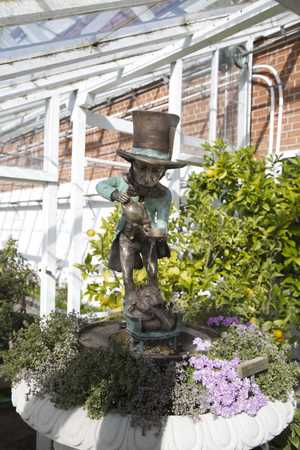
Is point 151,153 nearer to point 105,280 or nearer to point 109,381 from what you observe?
point 109,381

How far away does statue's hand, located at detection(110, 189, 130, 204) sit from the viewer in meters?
2.03

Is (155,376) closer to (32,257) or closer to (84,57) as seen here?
(84,57)

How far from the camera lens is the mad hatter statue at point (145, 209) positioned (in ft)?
6.39

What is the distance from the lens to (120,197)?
2031 millimetres

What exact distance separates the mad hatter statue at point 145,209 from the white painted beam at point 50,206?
1.75 meters

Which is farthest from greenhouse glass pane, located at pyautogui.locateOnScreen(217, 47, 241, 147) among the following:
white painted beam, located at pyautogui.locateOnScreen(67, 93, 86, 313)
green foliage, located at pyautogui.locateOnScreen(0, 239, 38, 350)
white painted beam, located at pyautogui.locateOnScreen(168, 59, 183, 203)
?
green foliage, located at pyautogui.locateOnScreen(0, 239, 38, 350)

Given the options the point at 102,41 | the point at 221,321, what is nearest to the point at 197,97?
the point at 102,41

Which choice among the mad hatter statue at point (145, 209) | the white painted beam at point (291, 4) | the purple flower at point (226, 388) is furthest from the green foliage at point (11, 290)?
the white painted beam at point (291, 4)

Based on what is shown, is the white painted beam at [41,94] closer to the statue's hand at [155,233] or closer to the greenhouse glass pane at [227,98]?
the greenhouse glass pane at [227,98]

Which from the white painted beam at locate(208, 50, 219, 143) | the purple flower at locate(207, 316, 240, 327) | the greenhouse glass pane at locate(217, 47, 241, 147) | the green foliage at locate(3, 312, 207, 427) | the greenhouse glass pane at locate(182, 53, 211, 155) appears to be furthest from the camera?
the greenhouse glass pane at locate(217, 47, 241, 147)

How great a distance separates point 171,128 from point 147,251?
2.28ft

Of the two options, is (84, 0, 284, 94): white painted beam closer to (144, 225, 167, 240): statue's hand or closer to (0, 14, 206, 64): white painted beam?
(0, 14, 206, 64): white painted beam

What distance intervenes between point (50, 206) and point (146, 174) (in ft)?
6.74

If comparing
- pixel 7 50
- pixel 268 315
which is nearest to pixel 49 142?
pixel 7 50
